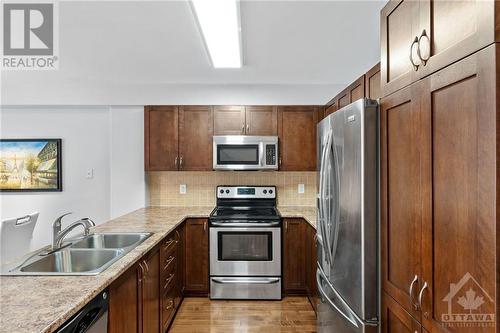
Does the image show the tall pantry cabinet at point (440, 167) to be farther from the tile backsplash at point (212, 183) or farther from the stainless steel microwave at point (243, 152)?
the tile backsplash at point (212, 183)

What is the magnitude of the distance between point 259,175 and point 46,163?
2728 millimetres

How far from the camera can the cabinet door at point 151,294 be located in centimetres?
200

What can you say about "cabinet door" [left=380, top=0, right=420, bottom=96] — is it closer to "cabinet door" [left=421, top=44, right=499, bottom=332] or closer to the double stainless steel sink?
"cabinet door" [left=421, top=44, right=499, bottom=332]

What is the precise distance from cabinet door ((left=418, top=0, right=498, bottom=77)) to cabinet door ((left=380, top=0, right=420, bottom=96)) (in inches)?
2.3

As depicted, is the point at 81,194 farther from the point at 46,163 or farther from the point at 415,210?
the point at 415,210

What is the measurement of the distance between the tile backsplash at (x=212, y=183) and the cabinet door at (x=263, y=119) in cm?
59

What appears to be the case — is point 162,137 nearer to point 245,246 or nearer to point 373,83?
point 245,246

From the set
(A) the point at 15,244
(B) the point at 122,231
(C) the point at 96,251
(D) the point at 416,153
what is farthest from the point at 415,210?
(A) the point at 15,244

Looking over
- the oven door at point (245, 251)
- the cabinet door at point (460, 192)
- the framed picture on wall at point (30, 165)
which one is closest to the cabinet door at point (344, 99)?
the oven door at point (245, 251)

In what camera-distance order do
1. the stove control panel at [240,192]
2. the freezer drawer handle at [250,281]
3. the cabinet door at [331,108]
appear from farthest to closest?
the stove control panel at [240,192]
the freezer drawer handle at [250,281]
the cabinet door at [331,108]

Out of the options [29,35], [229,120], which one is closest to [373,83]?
[229,120]

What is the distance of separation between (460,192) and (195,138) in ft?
10.0

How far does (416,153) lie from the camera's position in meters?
1.18

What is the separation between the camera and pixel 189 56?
112 inches
